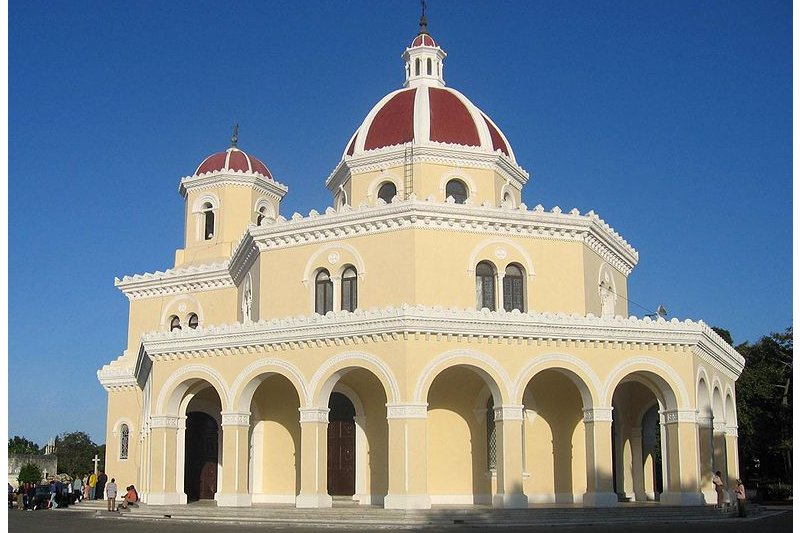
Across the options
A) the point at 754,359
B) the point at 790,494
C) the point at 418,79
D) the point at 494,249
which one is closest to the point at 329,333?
the point at 494,249

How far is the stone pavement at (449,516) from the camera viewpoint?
910 inches

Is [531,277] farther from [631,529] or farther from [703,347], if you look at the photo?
[631,529]

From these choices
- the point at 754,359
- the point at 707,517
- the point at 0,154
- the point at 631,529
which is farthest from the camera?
the point at 754,359

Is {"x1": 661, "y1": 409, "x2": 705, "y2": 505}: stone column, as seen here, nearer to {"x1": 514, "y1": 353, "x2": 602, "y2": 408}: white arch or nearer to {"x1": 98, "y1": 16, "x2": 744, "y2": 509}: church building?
{"x1": 98, "y1": 16, "x2": 744, "y2": 509}: church building

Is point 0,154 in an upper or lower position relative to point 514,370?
upper

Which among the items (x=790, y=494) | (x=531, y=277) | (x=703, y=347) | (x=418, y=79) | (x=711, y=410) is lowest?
(x=790, y=494)

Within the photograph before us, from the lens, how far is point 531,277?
Answer: 29344 millimetres

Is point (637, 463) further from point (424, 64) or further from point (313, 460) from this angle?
point (424, 64)

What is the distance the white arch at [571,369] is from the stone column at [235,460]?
774 centimetres

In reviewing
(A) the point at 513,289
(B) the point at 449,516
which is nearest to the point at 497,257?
(A) the point at 513,289

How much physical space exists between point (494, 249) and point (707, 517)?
950 centimetres

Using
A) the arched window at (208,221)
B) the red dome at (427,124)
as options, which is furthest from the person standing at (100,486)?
the red dome at (427,124)

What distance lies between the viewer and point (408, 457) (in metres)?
24.7

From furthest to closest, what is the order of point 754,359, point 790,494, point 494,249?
point 754,359
point 790,494
point 494,249
